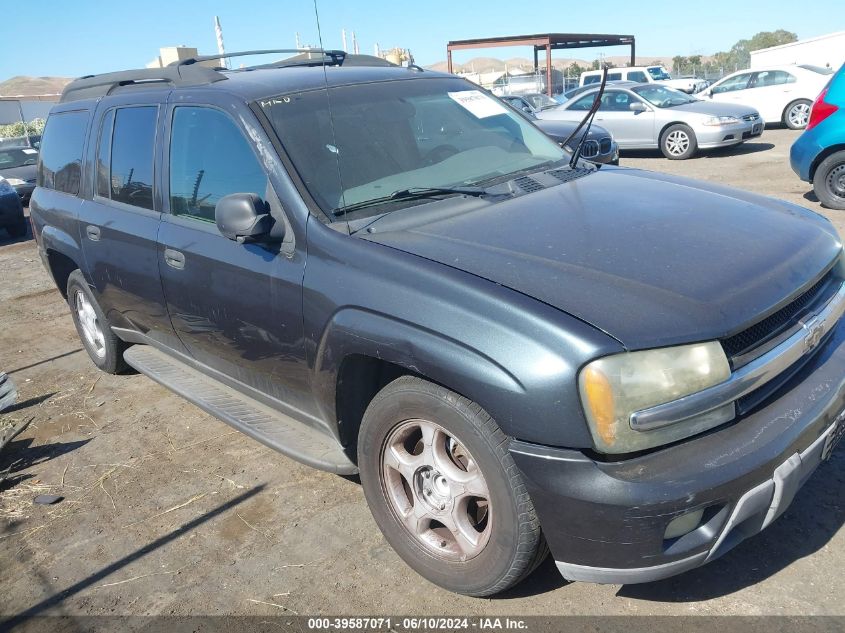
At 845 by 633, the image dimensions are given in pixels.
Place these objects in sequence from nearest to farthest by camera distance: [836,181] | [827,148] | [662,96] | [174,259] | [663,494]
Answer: [663,494], [174,259], [827,148], [836,181], [662,96]

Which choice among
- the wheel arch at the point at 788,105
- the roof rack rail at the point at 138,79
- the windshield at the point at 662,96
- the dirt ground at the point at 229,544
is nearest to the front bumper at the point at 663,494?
the dirt ground at the point at 229,544

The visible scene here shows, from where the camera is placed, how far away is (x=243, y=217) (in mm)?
2943

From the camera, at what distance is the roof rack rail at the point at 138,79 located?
3.80m

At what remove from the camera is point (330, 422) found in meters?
3.04

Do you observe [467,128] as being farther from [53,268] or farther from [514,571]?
[53,268]

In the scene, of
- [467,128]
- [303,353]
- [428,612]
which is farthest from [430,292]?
[467,128]

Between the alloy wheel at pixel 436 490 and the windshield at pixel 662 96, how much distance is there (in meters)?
13.2

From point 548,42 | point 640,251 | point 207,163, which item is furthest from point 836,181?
point 548,42

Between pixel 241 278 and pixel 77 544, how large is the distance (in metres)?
1.47

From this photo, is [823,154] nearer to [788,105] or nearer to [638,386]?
[638,386]

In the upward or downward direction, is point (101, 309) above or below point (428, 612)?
above

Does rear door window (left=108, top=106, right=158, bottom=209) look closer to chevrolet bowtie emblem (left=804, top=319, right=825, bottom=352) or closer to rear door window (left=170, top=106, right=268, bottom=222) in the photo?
rear door window (left=170, top=106, right=268, bottom=222)

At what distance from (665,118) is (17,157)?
545 inches

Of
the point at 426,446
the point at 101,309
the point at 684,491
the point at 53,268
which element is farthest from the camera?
the point at 53,268
